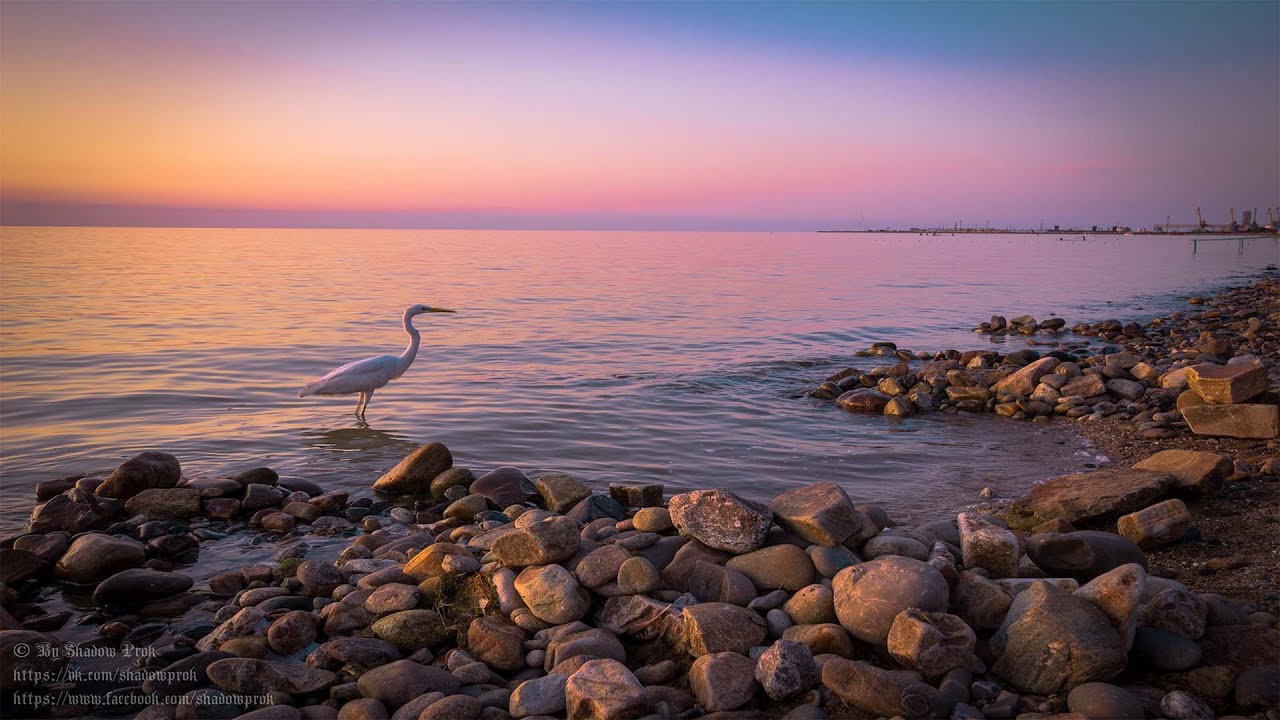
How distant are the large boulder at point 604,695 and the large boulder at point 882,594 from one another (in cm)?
136

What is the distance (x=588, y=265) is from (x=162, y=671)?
2038 inches

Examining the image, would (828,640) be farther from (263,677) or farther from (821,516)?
(263,677)

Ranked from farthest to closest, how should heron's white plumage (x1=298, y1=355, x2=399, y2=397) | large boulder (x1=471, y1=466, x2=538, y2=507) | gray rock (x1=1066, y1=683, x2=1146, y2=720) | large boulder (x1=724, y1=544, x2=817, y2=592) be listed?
heron's white plumage (x1=298, y1=355, x2=399, y2=397) < large boulder (x1=471, y1=466, x2=538, y2=507) < large boulder (x1=724, y1=544, x2=817, y2=592) < gray rock (x1=1066, y1=683, x2=1146, y2=720)

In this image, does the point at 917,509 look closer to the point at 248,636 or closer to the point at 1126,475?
the point at 1126,475

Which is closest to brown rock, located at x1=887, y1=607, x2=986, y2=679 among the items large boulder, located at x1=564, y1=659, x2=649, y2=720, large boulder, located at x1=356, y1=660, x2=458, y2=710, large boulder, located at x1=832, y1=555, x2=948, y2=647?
large boulder, located at x1=832, y1=555, x2=948, y2=647

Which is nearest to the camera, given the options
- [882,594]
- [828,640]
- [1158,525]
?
[828,640]

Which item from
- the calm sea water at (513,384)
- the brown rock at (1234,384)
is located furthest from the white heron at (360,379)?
the brown rock at (1234,384)

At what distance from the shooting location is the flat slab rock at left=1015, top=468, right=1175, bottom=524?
700 cm

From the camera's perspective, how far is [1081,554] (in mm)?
5457

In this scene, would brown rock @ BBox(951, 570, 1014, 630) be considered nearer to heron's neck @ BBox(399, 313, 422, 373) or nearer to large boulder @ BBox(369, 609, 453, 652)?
large boulder @ BBox(369, 609, 453, 652)

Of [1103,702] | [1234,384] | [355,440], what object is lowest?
[355,440]

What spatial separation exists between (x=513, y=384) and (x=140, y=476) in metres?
8.26

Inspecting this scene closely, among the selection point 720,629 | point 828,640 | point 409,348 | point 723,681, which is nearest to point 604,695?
point 723,681

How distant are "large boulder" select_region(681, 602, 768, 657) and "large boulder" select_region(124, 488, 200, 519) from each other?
5866 millimetres
